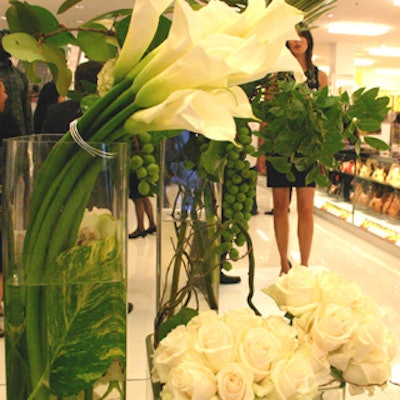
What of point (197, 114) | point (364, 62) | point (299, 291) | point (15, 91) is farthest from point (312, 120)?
point (364, 62)

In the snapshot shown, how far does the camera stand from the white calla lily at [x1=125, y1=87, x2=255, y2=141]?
0.51 metres

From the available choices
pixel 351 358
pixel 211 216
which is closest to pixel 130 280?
pixel 211 216

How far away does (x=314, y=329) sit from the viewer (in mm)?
667

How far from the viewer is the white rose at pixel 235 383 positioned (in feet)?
1.90

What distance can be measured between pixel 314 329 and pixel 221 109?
29cm

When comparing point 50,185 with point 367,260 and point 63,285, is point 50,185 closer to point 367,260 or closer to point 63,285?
point 63,285

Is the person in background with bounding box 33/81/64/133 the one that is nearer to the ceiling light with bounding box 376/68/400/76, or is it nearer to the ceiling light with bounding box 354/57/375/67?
the ceiling light with bounding box 354/57/375/67

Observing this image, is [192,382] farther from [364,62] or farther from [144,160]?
[364,62]

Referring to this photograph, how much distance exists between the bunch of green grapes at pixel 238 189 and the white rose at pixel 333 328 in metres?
0.23

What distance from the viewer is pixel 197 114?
0.50m

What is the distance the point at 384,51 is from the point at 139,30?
14811 millimetres

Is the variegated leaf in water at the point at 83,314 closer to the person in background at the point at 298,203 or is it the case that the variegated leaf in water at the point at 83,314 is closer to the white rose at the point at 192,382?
the white rose at the point at 192,382

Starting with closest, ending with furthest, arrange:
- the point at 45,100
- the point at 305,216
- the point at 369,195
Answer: the point at 305,216 → the point at 45,100 → the point at 369,195

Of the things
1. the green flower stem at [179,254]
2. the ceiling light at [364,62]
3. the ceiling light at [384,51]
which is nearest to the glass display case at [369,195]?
the green flower stem at [179,254]
